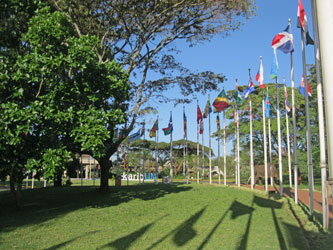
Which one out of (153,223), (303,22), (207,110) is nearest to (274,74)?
(303,22)

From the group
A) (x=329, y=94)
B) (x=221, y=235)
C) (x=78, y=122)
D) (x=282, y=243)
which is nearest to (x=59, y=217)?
(x=78, y=122)

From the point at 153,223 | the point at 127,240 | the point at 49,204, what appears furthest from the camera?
the point at 49,204

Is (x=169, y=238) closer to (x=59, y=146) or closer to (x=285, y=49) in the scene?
(x=59, y=146)

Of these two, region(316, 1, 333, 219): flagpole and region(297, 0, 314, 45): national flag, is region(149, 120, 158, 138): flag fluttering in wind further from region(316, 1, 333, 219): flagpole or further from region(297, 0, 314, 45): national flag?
region(316, 1, 333, 219): flagpole

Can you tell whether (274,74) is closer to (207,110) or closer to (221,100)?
(221,100)

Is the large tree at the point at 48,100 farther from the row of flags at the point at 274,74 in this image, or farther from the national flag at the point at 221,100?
the national flag at the point at 221,100

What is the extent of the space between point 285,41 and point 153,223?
9291mm

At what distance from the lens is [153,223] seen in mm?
11242

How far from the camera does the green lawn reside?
8.73m

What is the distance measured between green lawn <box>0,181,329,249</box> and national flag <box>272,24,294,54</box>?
22.0 feet

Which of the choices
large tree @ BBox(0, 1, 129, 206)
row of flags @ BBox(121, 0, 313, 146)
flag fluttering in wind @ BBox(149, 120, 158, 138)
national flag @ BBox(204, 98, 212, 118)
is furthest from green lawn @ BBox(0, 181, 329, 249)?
flag fluttering in wind @ BBox(149, 120, 158, 138)

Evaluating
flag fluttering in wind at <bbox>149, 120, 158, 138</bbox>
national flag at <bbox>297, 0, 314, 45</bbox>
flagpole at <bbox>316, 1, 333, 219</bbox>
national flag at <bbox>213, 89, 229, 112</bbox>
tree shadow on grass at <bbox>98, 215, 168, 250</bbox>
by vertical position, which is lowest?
tree shadow on grass at <bbox>98, 215, 168, 250</bbox>

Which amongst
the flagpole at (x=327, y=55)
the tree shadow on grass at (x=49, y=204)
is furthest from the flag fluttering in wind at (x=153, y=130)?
the flagpole at (x=327, y=55)

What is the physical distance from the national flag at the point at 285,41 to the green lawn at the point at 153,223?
6719 mm
